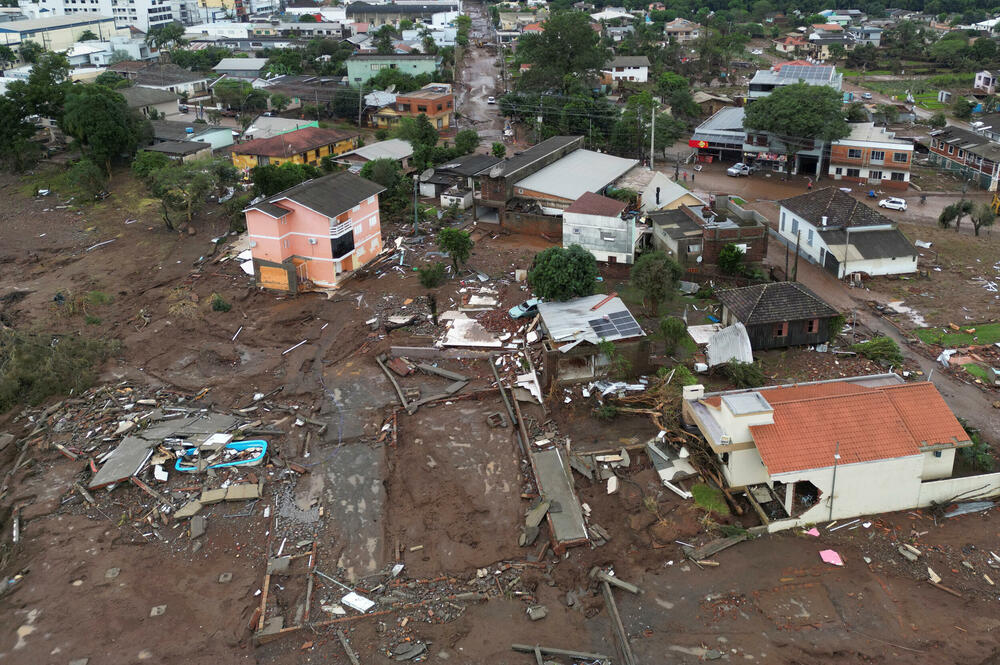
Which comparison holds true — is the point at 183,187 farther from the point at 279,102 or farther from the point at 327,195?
the point at 279,102

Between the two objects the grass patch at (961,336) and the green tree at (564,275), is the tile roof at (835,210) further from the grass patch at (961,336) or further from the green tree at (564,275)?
the green tree at (564,275)

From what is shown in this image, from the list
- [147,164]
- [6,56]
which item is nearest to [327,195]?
[147,164]

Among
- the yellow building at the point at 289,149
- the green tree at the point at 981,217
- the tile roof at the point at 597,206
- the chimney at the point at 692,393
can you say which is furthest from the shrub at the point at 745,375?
the yellow building at the point at 289,149

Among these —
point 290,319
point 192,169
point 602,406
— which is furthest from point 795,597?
point 192,169

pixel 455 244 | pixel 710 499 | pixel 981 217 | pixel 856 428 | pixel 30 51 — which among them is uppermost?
pixel 30 51

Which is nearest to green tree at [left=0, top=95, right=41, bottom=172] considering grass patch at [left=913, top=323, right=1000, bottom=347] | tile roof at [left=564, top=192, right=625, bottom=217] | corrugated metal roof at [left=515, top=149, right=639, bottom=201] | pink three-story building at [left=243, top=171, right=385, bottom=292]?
pink three-story building at [left=243, top=171, right=385, bottom=292]

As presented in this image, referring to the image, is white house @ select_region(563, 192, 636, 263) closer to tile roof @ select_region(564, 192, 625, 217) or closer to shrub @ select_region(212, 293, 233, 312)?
tile roof @ select_region(564, 192, 625, 217)

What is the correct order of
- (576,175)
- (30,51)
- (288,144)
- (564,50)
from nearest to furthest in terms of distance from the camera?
(576,175) < (288,144) < (564,50) < (30,51)
